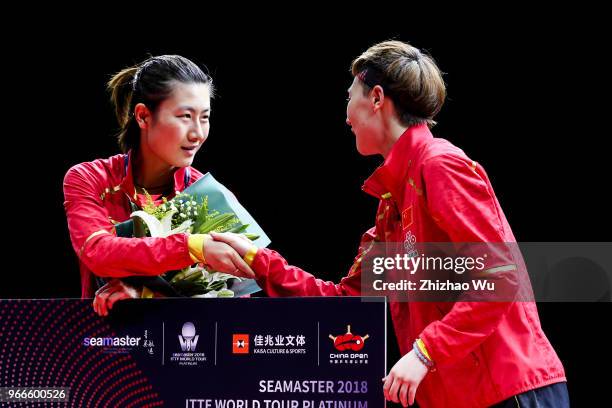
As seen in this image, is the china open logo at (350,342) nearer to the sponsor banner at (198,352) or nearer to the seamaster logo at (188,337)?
the sponsor banner at (198,352)

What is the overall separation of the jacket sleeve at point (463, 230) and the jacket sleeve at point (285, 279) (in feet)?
1.92

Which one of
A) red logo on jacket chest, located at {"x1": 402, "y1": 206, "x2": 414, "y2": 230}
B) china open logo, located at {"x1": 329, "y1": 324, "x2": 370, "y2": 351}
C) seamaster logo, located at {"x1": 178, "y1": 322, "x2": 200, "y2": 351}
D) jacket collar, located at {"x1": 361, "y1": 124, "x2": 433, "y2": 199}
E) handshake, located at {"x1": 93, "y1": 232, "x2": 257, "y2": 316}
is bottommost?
china open logo, located at {"x1": 329, "y1": 324, "x2": 370, "y2": 351}

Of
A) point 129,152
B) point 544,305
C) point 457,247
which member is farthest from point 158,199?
point 544,305

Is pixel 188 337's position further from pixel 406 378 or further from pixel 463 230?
pixel 463 230

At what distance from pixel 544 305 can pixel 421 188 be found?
151 cm

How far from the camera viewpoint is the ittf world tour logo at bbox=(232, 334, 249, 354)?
228cm

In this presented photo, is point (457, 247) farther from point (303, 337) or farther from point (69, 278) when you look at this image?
point (69, 278)

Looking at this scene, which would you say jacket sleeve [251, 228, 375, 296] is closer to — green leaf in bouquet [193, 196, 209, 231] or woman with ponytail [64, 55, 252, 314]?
woman with ponytail [64, 55, 252, 314]

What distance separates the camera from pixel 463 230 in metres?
2.16

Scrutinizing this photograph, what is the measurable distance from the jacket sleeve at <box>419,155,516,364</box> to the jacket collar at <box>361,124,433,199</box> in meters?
0.17

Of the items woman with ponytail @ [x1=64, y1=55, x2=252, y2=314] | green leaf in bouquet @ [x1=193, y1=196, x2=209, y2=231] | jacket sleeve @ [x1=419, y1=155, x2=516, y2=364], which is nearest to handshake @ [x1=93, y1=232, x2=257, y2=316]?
woman with ponytail @ [x1=64, y1=55, x2=252, y2=314]

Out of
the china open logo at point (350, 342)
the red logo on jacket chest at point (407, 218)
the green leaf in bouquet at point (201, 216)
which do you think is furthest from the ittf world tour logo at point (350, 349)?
the green leaf in bouquet at point (201, 216)

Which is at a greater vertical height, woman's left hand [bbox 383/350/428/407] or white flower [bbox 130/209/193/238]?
white flower [bbox 130/209/193/238]

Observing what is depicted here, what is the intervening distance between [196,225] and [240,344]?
0.47 meters
